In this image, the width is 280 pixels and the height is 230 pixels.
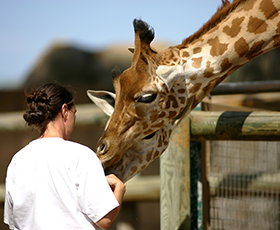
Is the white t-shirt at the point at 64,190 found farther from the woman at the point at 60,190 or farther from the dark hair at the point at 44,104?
the dark hair at the point at 44,104

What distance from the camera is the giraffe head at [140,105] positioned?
188 cm

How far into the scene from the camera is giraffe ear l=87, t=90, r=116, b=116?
91.3 inches

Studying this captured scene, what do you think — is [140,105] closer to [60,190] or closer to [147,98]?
[147,98]

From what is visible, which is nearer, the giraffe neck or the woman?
the woman

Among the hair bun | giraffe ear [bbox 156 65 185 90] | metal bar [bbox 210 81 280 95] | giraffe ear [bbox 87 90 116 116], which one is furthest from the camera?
metal bar [bbox 210 81 280 95]

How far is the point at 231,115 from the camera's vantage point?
2055 millimetres

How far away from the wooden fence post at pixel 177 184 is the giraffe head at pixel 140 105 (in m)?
0.21

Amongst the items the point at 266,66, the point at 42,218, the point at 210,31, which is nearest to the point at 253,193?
the point at 210,31

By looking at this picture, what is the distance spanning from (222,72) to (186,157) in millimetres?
600

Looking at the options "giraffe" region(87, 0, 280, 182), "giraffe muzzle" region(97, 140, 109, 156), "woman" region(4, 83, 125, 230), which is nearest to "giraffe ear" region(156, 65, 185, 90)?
"giraffe" region(87, 0, 280, 182)

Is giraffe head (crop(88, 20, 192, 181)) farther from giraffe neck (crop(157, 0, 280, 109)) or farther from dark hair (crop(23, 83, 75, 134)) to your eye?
dark hair (crop(23, 83, 75, 134))

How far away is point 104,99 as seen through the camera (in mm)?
2348

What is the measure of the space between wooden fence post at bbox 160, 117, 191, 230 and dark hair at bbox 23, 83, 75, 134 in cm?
99

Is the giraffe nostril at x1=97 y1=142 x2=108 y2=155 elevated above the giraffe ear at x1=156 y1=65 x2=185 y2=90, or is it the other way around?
the giraffe ear at x1=156 y1=65 x2=185 y2=90
